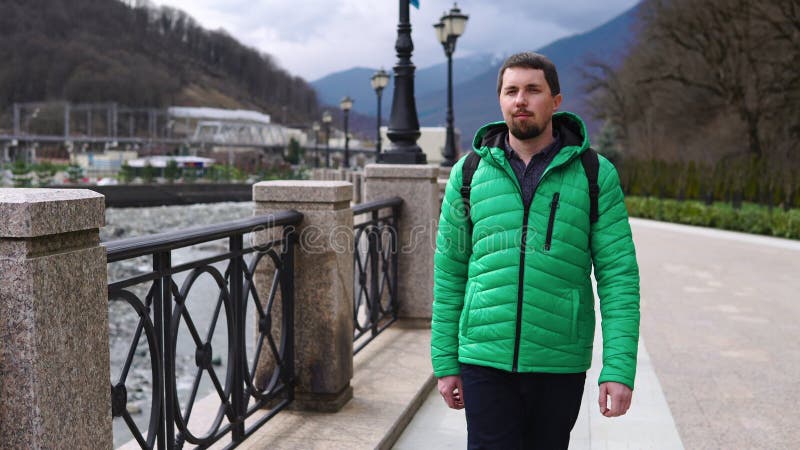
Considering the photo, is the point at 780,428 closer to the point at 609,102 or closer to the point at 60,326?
the point at 60,326

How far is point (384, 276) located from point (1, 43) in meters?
191

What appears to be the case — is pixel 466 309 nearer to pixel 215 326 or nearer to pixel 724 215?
pixel 215 326

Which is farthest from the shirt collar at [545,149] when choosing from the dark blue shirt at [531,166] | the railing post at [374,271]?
the railing post at [374,271]

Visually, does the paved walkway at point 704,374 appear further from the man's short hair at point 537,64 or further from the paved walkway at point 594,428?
the man's short hair at point 537,64

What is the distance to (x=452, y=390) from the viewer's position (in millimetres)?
2672

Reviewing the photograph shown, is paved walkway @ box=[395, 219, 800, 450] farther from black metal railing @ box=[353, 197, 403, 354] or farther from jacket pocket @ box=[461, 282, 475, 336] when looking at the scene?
jacket pocket @ box=[461, 282, 475, 336]

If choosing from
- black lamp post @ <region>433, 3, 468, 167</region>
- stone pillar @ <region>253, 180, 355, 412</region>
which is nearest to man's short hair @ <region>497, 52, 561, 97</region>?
stone pillar @ <region>253, 180, 355, 412</region>

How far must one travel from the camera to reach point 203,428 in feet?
14.5

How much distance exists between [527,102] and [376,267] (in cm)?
391

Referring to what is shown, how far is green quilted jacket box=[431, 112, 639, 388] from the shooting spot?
2469 millimetres

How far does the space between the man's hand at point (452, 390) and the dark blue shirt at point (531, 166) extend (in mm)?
686

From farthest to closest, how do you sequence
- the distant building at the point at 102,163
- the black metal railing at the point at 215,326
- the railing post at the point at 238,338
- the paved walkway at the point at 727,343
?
1. the distant building at the point at 102,163
2. the paved walkway at the point at 727,343
3. the railing post at the point at 238,338
4. the black metal railing at the point at 215,326

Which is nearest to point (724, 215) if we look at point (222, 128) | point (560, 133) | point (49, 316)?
point (560, 133)

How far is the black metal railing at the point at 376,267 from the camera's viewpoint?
602 centimetres
